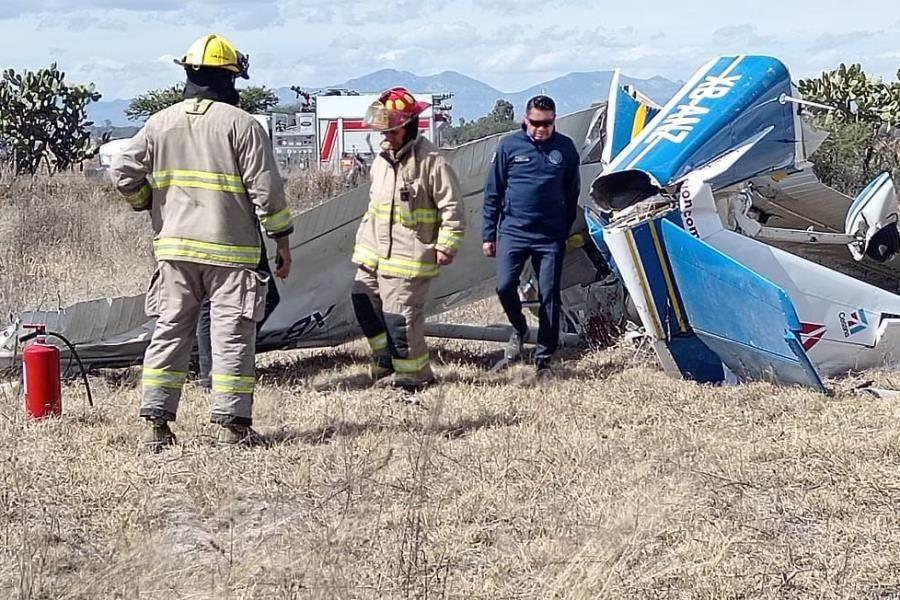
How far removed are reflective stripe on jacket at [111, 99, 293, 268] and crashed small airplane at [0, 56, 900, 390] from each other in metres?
1.82

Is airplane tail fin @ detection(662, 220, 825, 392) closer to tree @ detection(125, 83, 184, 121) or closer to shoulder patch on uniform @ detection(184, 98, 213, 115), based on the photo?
shoulder patch on uniform @ detection(184, 98, 213, 115)

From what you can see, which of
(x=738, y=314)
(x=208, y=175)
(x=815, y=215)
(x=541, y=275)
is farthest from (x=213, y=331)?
(x=815, y=215)

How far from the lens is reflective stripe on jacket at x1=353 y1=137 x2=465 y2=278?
6.75 meters

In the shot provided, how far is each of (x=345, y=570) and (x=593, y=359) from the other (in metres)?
4.29

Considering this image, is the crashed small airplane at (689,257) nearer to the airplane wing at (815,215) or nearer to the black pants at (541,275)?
the black pants at (541,275)

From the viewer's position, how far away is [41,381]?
601 centimetres

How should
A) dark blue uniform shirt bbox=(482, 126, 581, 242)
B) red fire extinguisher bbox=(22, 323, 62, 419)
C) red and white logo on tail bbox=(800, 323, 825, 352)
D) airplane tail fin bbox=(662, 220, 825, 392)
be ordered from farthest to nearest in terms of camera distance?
dark blue uniform shirt bbox=(482, 126, 581, 242) < red and white logo on tail bbox=(800, 323, 825, 352) < airplane tail fin bbox=(662, 220, 825, 392) < red fire extinguisher bbox=(22, 323, 62, 419)

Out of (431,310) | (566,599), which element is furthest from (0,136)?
(566,599)

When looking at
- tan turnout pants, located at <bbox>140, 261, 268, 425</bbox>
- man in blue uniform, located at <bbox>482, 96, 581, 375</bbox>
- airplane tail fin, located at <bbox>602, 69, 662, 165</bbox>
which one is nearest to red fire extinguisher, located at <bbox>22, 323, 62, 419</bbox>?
tan turnout pants, located at <bbox>140, 261, 268, 425</bbox>

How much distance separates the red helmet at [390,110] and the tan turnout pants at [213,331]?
4.66ft

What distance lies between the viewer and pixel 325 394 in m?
6.99

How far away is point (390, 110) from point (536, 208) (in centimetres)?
130

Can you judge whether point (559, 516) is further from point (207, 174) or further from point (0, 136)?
point (0, 136)

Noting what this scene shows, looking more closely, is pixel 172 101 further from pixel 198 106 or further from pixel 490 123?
pixel 198 106
